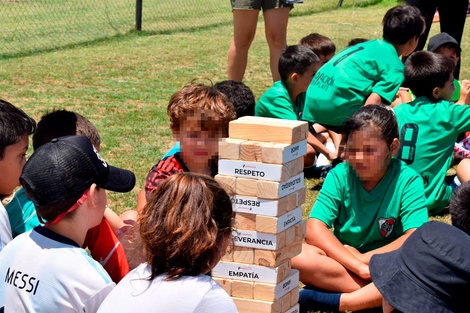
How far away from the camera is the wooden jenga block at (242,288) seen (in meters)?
3.30

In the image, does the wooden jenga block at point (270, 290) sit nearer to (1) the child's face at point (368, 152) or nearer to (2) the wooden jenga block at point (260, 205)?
(2) the wooden jenga block at point (260, 205)

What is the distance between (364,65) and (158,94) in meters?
3.09

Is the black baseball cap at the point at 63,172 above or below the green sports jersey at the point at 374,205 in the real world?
above

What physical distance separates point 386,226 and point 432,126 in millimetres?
1165

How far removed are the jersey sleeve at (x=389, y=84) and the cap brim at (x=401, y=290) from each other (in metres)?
3.56

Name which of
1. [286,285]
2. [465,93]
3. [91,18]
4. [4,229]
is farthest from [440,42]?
[91,18]

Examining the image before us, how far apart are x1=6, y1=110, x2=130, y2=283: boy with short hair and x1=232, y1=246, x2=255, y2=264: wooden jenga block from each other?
48 cm

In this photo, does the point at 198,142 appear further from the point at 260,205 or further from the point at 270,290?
the point at 270,290

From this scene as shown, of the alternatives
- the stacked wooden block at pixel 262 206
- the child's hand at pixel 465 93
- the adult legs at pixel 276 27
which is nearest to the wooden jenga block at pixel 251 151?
the stacked wooden block at pixel 262 206

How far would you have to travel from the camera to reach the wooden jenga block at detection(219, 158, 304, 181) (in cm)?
310

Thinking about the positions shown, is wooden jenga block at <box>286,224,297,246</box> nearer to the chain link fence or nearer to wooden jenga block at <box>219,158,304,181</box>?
wooden jenga block at <box>219,158,304,181</box>

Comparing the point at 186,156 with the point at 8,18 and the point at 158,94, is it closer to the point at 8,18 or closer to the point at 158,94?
the point at 158,94

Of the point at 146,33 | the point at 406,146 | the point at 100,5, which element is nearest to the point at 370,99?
the point at 406,146

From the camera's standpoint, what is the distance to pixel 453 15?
7395mm
